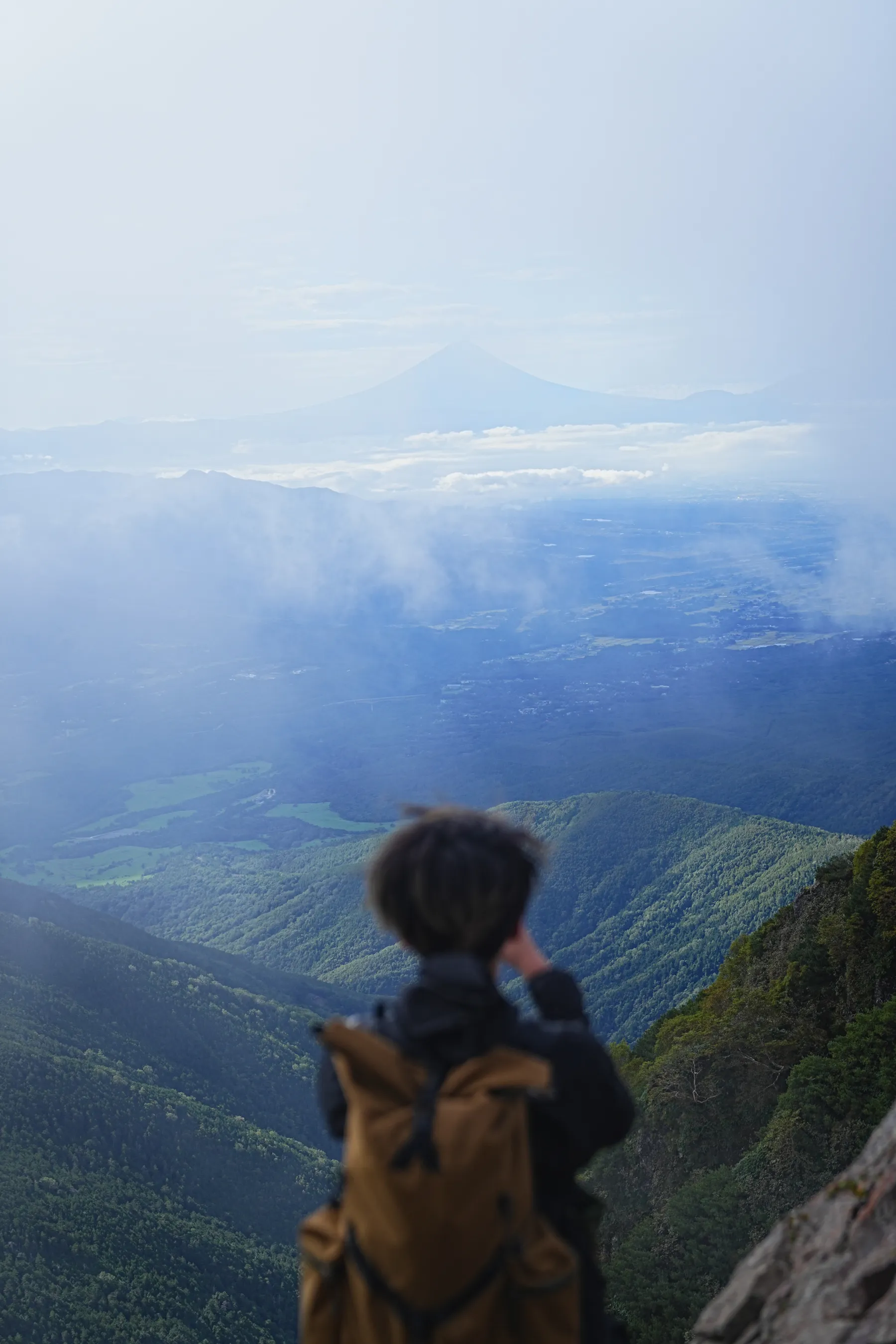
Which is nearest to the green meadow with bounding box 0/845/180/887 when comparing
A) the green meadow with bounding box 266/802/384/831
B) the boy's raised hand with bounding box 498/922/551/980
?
the green meadow with bounding box 266/802/384/831

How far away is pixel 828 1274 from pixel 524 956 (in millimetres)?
2761

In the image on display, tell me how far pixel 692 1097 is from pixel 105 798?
631ft

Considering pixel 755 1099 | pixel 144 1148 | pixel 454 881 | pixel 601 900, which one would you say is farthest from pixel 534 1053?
pixel 601 900

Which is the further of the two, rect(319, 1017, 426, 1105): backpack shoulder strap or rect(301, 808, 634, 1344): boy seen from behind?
rect(319, 1017, 426, 1105): backpack shoulder strap

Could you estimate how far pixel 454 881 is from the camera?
3.70 meters

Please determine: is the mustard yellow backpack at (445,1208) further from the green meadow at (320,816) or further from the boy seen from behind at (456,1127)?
the green meadow at (320,816)

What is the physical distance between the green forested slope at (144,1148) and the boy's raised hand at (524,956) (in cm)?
3133

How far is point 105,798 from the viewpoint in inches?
7864

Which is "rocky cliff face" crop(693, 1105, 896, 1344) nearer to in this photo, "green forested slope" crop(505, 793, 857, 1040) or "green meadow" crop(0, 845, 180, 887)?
"green forested slope" crop(505, 793, 857, 1040)

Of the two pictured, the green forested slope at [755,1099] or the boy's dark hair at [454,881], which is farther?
the green forested slope at [755,1099]

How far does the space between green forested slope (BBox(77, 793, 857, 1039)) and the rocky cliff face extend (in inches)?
1974

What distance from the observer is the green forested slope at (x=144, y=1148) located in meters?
44.0

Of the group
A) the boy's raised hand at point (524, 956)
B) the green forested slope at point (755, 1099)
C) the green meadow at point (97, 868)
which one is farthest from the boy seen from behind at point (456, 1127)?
the green meadow at point (97, 868)

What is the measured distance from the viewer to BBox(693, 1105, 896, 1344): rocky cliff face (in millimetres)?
4898
